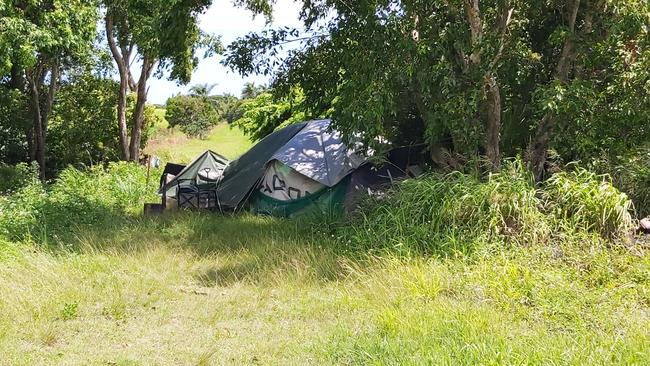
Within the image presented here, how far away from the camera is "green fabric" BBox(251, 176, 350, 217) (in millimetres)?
10180

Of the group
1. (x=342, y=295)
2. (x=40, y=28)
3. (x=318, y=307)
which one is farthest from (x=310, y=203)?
(x=40, y=28)

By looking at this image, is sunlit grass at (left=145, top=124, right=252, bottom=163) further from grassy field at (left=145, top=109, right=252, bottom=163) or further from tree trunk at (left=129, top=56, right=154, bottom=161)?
tree trunk at (left=129, top=56, right=154, bottom=161)

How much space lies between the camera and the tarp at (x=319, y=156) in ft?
33.6

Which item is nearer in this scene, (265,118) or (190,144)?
(265,118)

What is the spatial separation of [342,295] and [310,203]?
15.7 feet

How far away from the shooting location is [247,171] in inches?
469

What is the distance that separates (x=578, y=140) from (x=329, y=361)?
5.29 metres

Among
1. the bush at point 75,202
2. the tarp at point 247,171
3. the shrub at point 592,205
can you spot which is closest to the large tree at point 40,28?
the bush at point 75,202

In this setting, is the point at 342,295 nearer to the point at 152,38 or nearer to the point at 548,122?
the point at 548,122

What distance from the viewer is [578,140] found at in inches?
305

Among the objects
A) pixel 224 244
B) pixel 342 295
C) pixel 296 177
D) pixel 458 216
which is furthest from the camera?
pixel 296 177

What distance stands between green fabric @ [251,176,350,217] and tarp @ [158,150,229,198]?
8.01 feet

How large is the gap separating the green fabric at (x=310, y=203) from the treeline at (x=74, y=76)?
3.41 metres

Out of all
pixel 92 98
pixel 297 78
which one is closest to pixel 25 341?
pixel 297 78
